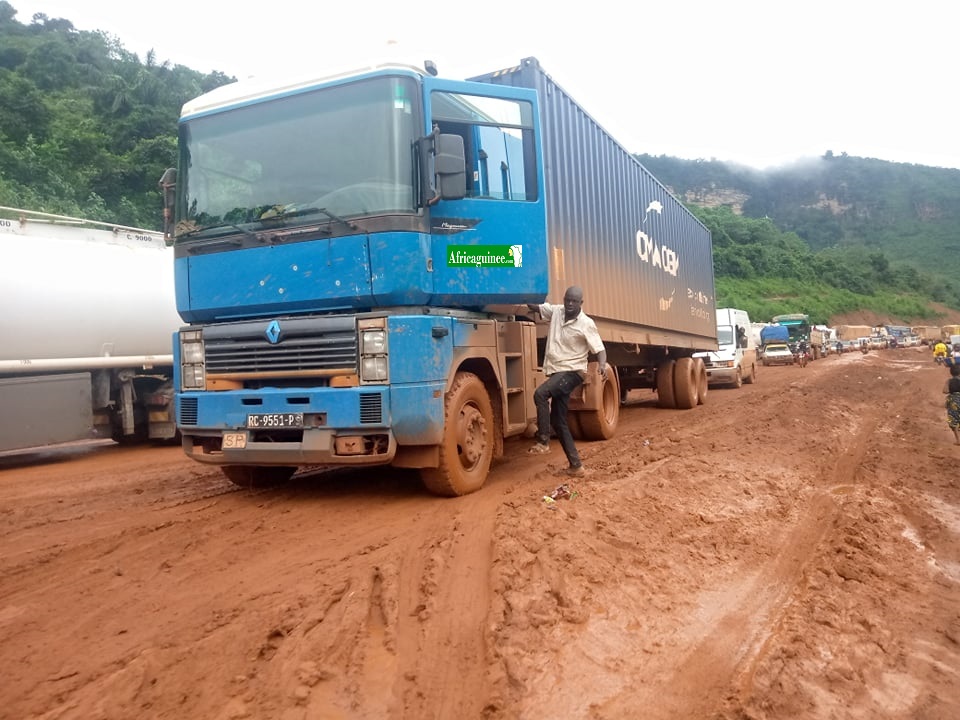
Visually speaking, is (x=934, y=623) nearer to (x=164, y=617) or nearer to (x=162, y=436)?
(x=164, y=617)

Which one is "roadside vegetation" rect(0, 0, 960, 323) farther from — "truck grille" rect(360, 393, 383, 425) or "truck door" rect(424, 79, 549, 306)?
"truck grille" rect(360, 393, 383, 425)

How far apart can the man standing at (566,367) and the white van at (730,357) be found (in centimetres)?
1472

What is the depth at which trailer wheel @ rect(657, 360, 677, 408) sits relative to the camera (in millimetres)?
14328

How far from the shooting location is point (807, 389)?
17.7m

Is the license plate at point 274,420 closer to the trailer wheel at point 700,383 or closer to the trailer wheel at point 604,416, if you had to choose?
the trailer wheel at point 604,416

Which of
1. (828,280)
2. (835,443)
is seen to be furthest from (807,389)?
(828,280)

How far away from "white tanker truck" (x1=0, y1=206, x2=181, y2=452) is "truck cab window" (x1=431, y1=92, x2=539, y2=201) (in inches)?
264

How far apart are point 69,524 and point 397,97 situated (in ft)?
13.5

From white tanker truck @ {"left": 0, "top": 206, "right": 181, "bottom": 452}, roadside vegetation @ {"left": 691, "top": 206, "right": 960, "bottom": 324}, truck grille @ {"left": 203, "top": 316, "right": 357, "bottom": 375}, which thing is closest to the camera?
truck grille @ {"left": 203, "top": 316, "right": 357, "bottom": 375}

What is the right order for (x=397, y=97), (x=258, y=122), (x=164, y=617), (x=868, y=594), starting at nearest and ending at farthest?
(x=164, y=617), (x=868, y=594), (x=397, y=97), (x=258, y=122)

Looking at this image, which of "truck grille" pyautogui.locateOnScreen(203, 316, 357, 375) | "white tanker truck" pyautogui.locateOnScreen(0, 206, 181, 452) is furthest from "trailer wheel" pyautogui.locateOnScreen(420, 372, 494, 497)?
"white tanker truck" pyautogui.locateOnScreen(0, 206, 181, 452)

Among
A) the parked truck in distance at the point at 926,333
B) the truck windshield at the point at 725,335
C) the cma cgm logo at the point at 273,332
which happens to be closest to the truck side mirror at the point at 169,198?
the cma cgm logo at the point at 273,332

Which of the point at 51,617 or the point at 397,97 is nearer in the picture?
the point at 51,617

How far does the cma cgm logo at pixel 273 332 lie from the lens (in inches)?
219
